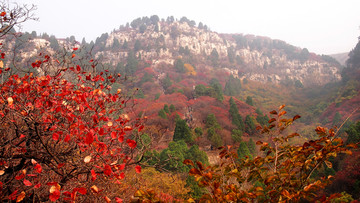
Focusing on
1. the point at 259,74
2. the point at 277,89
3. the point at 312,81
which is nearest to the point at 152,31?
the point at 259,74

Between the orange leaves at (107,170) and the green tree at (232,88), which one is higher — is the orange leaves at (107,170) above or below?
above

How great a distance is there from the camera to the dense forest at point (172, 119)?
1900 mm

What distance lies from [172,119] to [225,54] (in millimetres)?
62227

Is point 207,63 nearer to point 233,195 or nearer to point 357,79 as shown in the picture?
point 357,79

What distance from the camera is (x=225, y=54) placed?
262ft

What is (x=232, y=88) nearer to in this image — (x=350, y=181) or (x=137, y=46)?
(x=137, y=46)

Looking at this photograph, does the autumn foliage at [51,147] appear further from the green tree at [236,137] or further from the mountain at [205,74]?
the green tree at [236,137]

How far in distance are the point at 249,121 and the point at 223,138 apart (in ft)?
20.4

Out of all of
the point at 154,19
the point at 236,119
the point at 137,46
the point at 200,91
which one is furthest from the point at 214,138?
the point at 154,19

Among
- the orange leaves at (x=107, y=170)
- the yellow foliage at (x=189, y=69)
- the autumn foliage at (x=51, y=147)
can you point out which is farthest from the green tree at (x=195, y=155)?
the yellow foliage at (x=189, y=69)

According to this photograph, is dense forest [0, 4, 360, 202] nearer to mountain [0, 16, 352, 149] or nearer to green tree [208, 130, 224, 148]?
green tree [208, 130, 224, 148]

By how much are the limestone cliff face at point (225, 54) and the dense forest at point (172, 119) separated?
23.6 inches

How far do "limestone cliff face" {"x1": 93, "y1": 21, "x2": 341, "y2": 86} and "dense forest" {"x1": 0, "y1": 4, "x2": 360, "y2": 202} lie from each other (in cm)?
60

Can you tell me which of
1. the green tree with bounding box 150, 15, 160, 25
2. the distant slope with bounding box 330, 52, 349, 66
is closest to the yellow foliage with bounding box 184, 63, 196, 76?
the green tree with bounding box 150, 15, 160, 25
